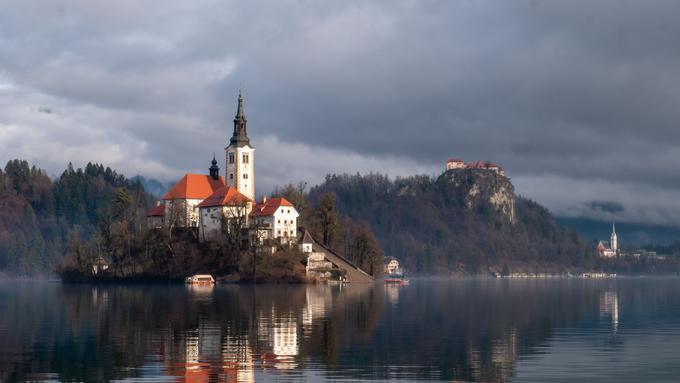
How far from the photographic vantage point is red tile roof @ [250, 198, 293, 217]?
16412 centimetres

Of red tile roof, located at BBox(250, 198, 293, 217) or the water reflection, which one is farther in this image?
red tile roof, located at BBox(250, 198, 293, 217)

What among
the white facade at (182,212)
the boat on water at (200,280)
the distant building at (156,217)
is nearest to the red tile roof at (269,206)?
the white facade at (182,212)

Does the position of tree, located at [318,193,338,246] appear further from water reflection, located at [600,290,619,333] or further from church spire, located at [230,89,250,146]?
water reflection, located at [600,290,619,333]

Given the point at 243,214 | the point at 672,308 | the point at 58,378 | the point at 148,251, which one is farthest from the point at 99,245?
the point at 58,378

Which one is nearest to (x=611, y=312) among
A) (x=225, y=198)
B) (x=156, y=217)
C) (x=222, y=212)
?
(x=222, y=212)

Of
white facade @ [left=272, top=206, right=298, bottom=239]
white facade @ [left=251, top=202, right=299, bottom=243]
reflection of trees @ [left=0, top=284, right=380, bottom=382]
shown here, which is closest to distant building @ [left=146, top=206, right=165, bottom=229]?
white facade @ [left=251, top=202, right=299, bottom=243]

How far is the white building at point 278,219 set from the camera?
162 metres

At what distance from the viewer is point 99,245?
557 ft

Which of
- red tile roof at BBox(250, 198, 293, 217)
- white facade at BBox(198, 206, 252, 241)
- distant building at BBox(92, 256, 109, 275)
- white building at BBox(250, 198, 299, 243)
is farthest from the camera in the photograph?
distant building at BBox(92, 256, 109, 275)

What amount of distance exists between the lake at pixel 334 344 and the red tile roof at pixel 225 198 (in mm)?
84743

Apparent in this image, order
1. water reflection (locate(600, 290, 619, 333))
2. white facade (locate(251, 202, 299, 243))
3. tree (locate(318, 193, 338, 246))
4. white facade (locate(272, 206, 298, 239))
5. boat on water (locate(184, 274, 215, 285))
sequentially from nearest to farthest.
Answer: water reflection (locate(600, 290, 619, 333)) < boat on water (locate(184, 274, 215, 285)) < white facade (locate(251, 202, 299, 243)) < white facade (locate(272, 206, 298, 239)) < tree (locate(318, 193, 338, 246))

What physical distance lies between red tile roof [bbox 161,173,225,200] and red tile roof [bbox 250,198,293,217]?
15352mm

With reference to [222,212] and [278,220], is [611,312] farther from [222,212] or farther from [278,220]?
[222,212]

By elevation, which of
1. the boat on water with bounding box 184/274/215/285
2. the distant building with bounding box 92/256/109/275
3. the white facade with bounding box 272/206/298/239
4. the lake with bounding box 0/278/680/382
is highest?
the white facade with bounding box 272/206/298/239
